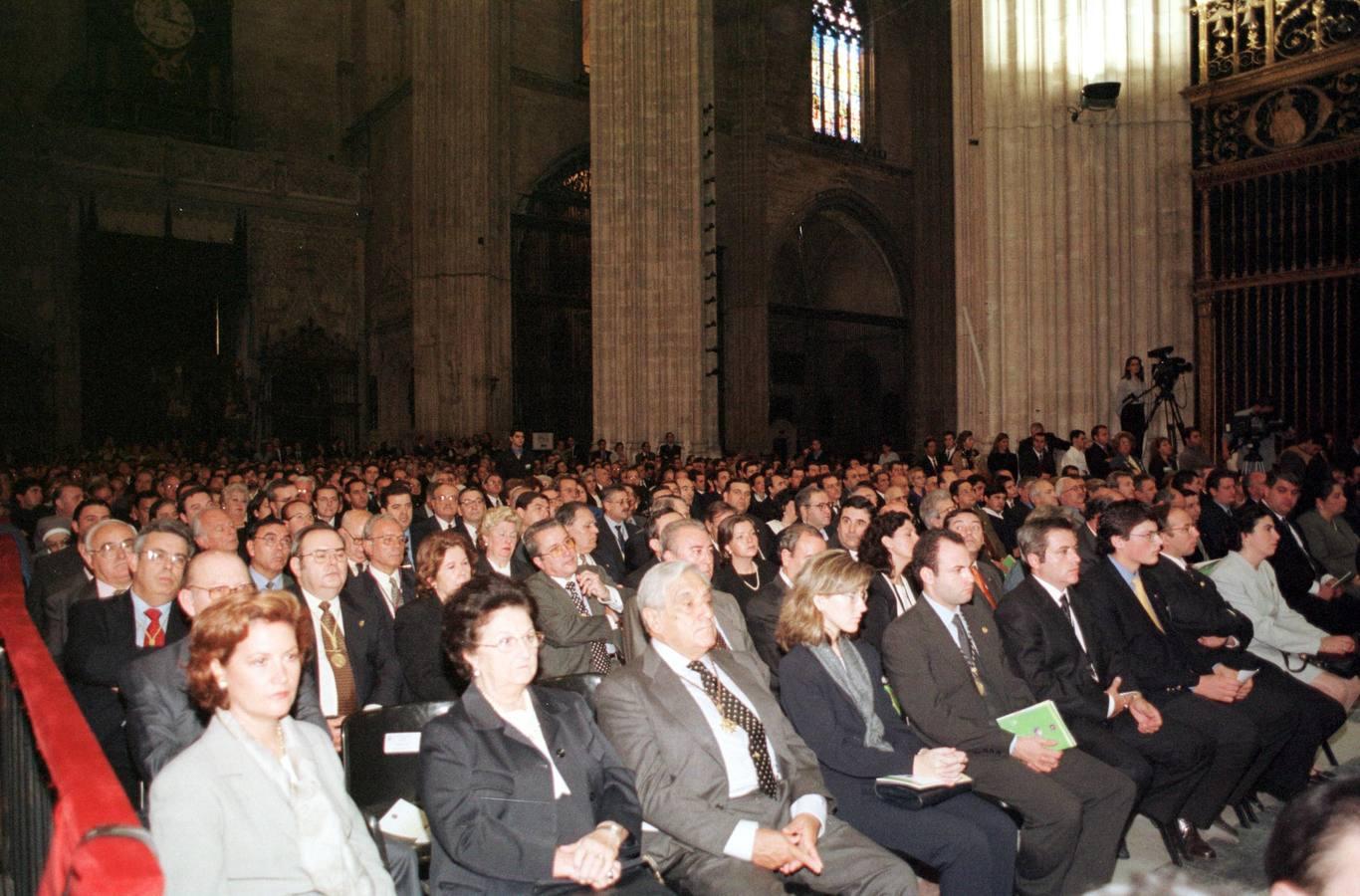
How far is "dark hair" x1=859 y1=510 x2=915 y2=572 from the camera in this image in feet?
17.7

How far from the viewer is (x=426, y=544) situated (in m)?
4.68

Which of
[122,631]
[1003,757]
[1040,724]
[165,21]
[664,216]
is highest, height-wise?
[165,21]

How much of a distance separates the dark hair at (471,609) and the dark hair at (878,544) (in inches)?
106

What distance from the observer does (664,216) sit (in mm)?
17266

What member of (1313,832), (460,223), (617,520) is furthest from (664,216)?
(1313,832)

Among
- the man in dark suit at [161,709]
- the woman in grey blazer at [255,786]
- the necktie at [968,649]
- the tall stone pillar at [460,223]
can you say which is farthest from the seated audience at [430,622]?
the tall stone pillar at [460,223]

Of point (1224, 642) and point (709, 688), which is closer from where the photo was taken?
point (709, 688)

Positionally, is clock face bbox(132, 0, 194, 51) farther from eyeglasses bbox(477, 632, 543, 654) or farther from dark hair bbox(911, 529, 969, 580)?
eyeglasses bbox(477, 632, 543, 654)

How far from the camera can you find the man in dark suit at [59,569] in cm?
584

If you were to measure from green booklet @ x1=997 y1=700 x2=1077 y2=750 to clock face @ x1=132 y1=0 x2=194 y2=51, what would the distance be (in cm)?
2769

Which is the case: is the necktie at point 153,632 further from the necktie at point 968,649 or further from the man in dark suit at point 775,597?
the necktie at point 968,649

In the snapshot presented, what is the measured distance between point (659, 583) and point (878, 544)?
2291 millimetres

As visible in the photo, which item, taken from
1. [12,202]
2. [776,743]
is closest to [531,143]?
[12,202]

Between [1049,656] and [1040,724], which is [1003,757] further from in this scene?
[1049,656]
